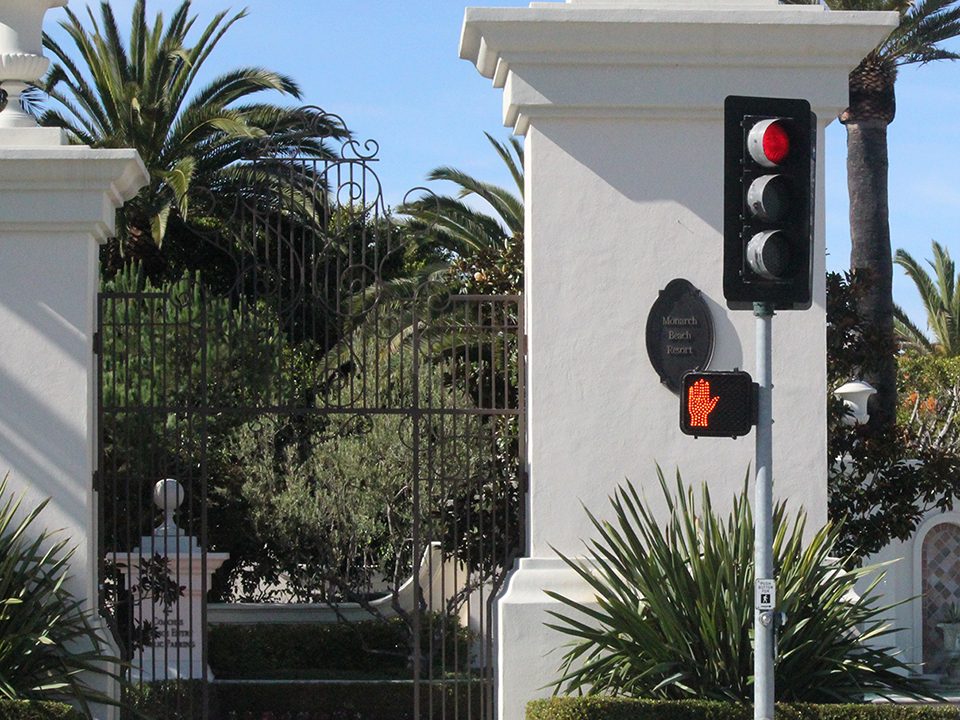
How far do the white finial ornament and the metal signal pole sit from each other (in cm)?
489

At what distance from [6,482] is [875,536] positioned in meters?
8.52

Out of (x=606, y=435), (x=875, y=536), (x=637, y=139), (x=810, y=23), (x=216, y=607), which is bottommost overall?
(x=216, y=607)

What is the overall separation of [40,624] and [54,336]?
5.55 feet

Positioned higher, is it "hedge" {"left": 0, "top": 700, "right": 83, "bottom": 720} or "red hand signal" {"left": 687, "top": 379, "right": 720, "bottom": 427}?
"red hand signal" {"left": 687, "top": 379, "right": 720, "bottom": 427}

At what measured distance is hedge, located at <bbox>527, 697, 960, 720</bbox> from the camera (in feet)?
25.2

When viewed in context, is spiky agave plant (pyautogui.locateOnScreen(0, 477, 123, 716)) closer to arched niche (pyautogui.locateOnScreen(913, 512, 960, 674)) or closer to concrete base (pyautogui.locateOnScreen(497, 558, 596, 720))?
concrete base (pyautogui.locateOnScreen(497, 558, 596, 720))

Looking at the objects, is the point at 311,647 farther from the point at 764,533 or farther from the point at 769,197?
the point at 769,197

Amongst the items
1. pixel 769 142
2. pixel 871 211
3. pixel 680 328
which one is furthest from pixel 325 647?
pixel 769 142

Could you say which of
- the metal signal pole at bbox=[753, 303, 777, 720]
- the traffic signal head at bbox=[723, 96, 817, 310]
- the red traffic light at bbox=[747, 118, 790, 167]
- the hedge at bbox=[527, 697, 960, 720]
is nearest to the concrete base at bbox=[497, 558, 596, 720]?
the hedge at bbox=[527, 697, 960, 720]

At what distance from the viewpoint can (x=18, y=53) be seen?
9141 mm

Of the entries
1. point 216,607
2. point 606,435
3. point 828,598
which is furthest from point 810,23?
point 216,607

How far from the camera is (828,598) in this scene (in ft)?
26.0

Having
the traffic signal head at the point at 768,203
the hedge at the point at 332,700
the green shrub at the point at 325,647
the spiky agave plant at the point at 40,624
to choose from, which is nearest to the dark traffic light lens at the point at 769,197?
the traffic signal head at the point at 768,203

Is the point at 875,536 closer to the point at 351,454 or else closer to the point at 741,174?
the point at 351,454
